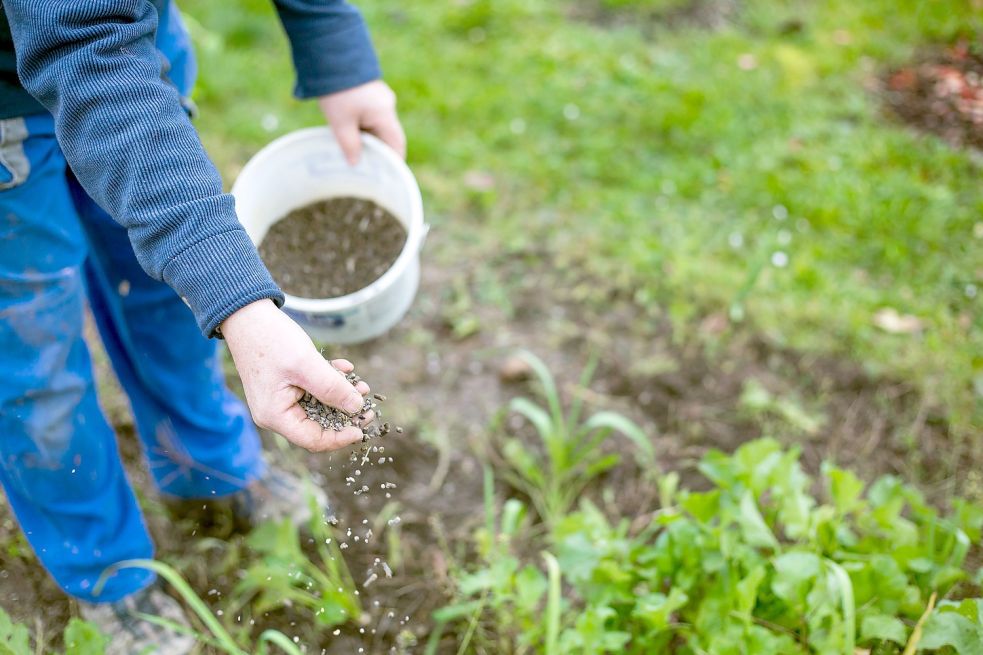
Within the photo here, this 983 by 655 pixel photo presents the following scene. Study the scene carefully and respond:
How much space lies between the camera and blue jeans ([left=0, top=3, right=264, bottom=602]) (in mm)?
1322

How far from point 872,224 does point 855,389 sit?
705mm

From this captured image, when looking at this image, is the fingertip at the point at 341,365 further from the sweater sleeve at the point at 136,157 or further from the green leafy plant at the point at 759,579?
the green leafy plant at the point at 759,579

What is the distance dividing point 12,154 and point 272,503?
989mm

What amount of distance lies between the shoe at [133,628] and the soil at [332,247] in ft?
2.35

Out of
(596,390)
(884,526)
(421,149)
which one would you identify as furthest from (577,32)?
(884,526)

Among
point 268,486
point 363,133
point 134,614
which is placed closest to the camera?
point 134,614

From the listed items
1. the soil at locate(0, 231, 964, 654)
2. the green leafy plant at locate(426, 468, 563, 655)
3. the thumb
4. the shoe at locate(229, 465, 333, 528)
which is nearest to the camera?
the green leafy plant at locate(426, 468, 563, 655)

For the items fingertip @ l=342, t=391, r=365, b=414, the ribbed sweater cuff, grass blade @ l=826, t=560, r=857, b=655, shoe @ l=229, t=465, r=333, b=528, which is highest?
the ribbed sweater cuff

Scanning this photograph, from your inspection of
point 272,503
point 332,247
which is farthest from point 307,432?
point 272,503

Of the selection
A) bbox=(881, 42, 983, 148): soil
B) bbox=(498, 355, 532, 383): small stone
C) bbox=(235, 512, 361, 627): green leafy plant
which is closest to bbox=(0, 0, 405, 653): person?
bbox=(235, 512, 361, 627): green leafy plant

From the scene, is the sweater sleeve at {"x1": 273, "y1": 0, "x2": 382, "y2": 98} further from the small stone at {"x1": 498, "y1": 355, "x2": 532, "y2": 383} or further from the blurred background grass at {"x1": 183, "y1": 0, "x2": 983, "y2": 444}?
the blurred background grass at {"x1": 183, "y1": 0, "x2": 983, "y2": 444}

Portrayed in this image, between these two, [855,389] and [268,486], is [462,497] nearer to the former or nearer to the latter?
[268,486]

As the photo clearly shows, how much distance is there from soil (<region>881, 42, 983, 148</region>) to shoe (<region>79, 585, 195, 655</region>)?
305 centimetres

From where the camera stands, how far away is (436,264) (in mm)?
2695
